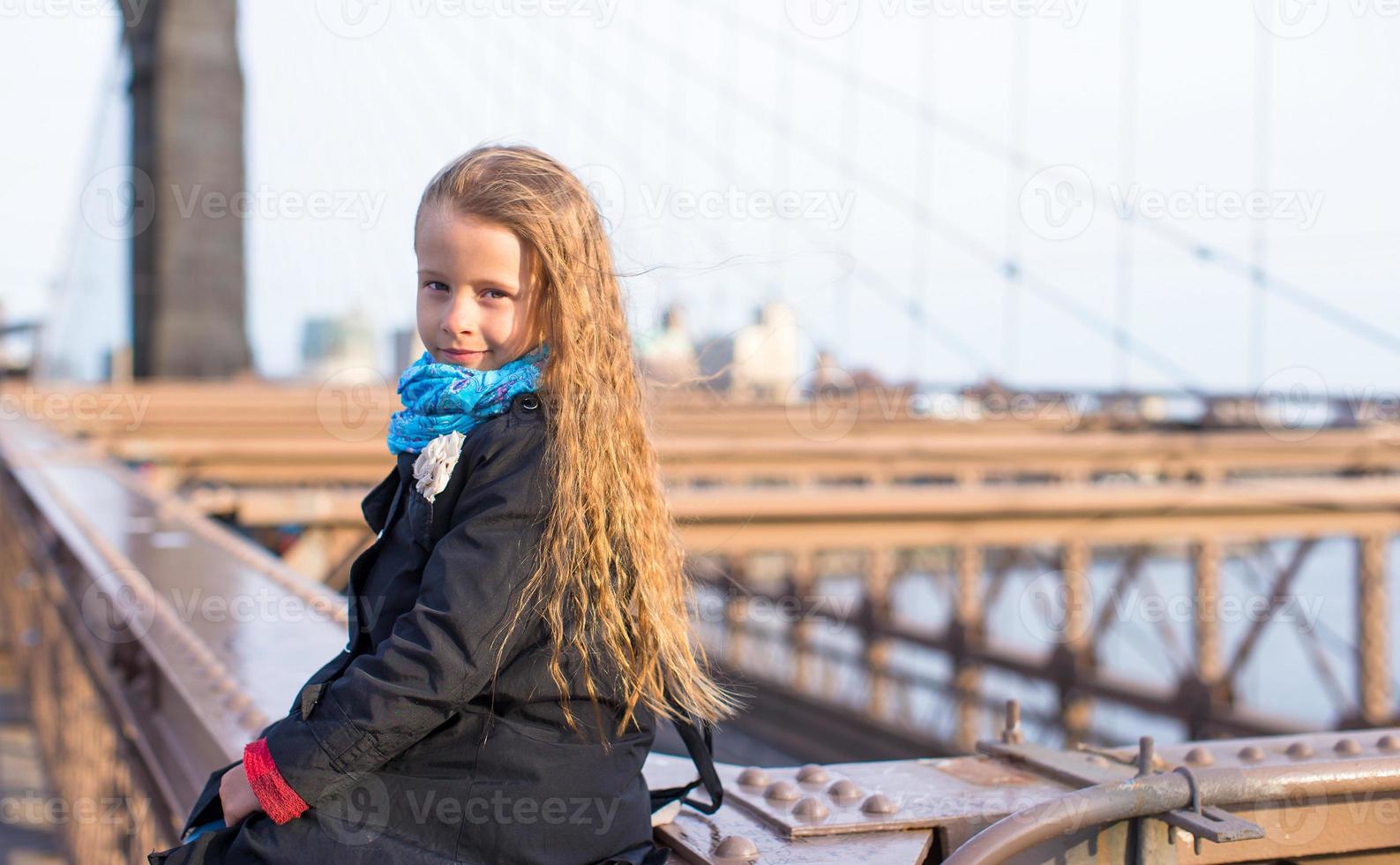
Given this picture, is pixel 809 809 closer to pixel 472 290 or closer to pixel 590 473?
pixel 590 473

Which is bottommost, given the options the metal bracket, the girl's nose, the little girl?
the metal bracket

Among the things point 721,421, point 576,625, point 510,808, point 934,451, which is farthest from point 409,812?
point 721,421

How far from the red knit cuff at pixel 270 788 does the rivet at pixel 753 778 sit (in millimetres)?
532

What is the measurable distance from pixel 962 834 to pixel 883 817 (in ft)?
0.26

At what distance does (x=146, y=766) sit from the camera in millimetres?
2117

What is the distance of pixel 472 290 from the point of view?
1379 mm

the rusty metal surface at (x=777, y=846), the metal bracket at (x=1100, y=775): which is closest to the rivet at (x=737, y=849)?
the rusty metal surface at (x=777, y=846)

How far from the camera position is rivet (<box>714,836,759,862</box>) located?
1.33 meters

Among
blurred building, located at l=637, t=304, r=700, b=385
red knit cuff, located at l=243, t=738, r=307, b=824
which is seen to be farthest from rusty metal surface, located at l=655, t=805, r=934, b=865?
blurred building, located at l=637, t=304, r=700, b=385

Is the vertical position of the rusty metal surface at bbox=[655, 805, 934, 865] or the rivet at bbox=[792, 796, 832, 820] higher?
the rivet at bbox=[792, 796, 832, 820]

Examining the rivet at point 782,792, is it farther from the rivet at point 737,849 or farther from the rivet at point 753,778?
the rivet at point 737,849

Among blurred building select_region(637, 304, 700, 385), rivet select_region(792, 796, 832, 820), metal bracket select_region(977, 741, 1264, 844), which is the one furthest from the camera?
blurred building select_region(637, 304, 700, 385)

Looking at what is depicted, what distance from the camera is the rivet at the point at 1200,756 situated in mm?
1622

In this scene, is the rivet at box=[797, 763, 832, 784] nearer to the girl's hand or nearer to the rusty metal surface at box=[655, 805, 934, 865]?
the rusty metal surface at box=[655, 805, 934, 865]
